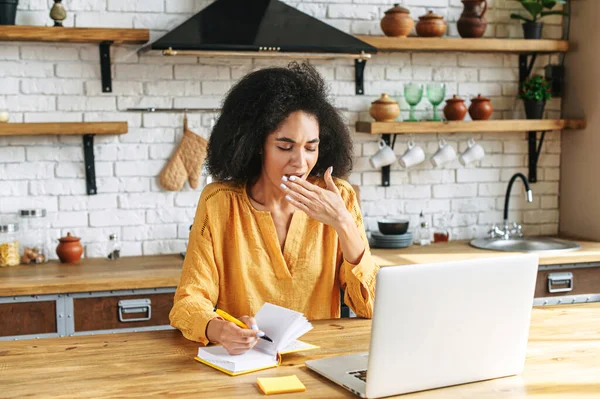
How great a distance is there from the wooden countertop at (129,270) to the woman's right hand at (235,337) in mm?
1359

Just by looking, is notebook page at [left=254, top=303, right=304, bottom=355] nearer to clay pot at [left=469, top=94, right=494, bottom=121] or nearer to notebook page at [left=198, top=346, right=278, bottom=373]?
notebook page at [left=198, top=346, right=278, bottom=373]

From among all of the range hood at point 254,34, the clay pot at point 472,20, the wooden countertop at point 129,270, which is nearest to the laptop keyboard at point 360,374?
the wooden countertop at point 129,270

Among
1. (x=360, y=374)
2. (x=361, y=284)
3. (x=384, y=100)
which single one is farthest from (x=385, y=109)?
(x=360, y=374)

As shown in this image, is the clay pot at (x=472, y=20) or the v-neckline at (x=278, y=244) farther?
the clay pot at (x=472, y=20)

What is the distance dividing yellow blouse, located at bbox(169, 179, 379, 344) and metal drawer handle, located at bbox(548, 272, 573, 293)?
1.64 m

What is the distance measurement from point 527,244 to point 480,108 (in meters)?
0.77

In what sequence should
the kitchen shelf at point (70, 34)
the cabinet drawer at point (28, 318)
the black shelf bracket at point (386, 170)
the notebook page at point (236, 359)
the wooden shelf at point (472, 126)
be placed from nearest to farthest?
the notebook page at point (236, 359) < the cabinet drawer at point (28, 318) < the kitchen shelf at point (70, 34) < the wooden shelf at point (472, 126) < the black shelf bracket at point (386, 170)

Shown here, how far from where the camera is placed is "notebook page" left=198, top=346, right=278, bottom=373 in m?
1.85

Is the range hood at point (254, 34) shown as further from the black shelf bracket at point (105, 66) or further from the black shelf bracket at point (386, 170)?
the black shelf bracket at point (386, 170)

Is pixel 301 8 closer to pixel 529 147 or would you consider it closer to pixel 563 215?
pixel 529 147

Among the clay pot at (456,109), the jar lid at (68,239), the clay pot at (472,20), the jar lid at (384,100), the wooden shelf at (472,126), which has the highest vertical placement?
the clay pot at (472,20)

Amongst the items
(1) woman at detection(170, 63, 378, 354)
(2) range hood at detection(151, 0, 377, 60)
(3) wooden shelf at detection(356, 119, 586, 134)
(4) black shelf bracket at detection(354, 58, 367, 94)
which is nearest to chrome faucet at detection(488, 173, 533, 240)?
(3) wooden shelf at detection(356, 119, 586, 134)

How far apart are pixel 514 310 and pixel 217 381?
0.70m

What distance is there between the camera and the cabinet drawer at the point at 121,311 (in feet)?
10.7
